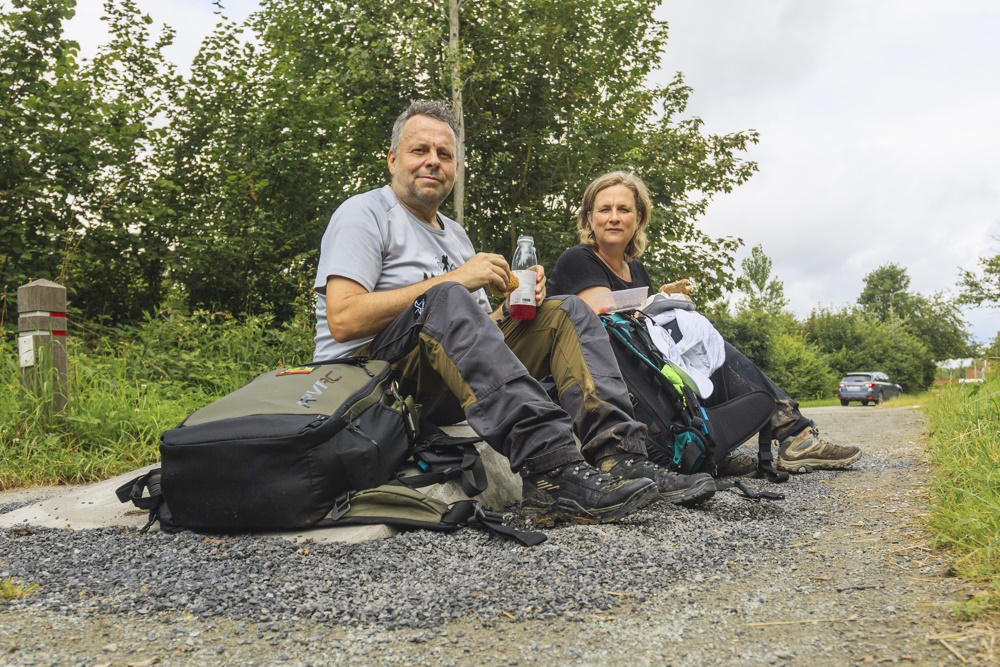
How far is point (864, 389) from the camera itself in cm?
2977

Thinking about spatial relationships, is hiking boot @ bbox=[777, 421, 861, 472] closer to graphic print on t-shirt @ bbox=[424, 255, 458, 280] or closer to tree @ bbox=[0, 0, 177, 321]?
graphic print on t-shirt @ bbox=[424, 255, 458, 280]

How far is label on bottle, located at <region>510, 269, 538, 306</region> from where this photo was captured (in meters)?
3.00

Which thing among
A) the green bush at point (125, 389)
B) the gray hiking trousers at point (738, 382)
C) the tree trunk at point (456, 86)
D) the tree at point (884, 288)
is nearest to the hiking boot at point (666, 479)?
the gray hiking trousers at point (738, 382)

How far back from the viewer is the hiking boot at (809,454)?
12.5 feet

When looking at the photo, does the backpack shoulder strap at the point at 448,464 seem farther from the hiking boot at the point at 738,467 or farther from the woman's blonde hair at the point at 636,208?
the woman's blonde hair at the point at 636,208

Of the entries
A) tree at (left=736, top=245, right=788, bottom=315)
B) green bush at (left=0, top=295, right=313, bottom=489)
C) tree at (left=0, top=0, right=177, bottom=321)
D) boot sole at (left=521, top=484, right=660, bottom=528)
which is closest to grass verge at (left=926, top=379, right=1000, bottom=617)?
boot sole at (left=521, top=484, right=660, bottom=528)

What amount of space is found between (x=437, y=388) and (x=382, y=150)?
30.0 feet

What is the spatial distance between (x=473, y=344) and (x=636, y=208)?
2.01 metres

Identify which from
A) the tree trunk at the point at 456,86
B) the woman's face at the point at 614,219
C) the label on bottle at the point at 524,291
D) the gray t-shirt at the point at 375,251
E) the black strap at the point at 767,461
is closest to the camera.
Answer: the gray t-shirt at the point at 375,251

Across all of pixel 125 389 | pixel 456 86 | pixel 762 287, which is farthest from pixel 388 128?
pixel 762 287

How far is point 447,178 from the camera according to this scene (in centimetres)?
326

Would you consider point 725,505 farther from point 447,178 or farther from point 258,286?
point 258,286

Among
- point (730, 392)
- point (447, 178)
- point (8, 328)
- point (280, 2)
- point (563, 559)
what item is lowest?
point (563, 559)

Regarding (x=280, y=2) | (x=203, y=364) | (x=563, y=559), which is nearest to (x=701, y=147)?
(x=280, y=2)
